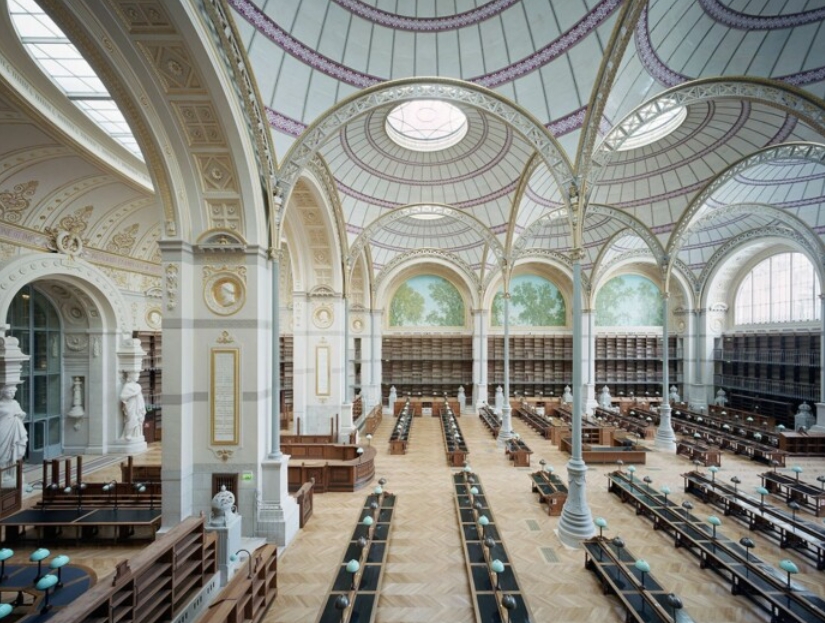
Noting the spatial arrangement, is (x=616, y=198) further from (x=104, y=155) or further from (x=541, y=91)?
(x=104, y=155)

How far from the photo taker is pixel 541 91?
924 centimetres

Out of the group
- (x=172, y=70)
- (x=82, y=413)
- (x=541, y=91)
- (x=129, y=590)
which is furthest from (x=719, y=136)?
(x=82, y=413)

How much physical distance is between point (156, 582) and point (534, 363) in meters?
23.9

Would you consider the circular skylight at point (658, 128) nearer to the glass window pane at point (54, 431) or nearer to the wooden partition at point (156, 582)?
the wooden partition at point (156, 582)

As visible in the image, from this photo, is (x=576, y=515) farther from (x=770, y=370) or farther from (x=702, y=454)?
(x=770, y=370)

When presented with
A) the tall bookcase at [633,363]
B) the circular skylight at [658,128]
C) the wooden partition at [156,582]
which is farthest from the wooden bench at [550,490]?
the tall bookcase at [633,363]

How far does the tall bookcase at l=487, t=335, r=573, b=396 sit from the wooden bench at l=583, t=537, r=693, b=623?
18.4 metres

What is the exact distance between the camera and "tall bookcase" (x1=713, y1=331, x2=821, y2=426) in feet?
67.3

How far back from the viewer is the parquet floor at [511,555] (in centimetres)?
675

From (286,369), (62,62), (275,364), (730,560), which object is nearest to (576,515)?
(730,560)

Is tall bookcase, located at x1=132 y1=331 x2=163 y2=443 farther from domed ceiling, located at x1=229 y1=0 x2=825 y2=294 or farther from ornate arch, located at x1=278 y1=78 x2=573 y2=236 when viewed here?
domed ceiling, located at x1=229 y1=0 x2=825 y2=294

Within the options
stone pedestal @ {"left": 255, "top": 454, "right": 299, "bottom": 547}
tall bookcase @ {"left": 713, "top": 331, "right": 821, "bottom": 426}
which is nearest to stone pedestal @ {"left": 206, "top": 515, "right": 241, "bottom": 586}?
stone pedestal @ {"left": 255, "top": 454, "right": 299, "bottom": 547}

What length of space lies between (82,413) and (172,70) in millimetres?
13651

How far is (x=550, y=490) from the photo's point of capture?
1093 centimetres
